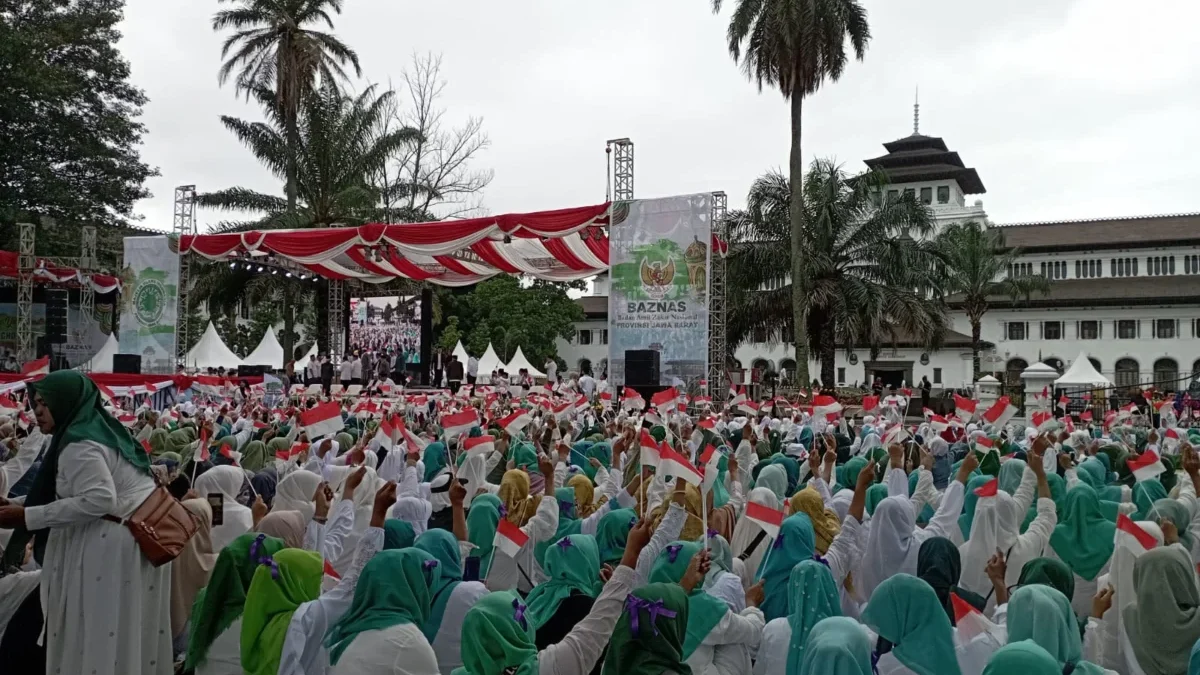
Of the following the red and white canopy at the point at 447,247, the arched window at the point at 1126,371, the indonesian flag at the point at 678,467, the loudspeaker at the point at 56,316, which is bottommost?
the arched window at the point at 1126,371

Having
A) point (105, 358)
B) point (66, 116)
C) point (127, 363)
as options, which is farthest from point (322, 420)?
point (66, 116)

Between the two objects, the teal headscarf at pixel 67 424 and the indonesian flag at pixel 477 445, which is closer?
the teal headscarf at pixel 67 424

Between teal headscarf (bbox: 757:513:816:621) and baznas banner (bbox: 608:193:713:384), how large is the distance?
40.5 feet

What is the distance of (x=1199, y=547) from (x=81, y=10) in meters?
33.9

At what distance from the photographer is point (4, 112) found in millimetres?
28516

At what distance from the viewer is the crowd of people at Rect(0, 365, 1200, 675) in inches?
106

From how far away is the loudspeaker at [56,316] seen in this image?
20.6m

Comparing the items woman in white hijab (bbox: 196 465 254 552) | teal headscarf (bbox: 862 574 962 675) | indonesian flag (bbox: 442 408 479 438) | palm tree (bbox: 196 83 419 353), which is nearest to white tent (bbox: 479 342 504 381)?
palm tree (bbox: 196 83 419 353)

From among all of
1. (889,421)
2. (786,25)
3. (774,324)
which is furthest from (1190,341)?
(889,421)

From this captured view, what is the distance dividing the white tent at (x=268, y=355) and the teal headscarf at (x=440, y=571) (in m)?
23.2

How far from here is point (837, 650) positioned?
2408 mm

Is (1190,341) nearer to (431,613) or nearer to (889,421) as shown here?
(889,421)

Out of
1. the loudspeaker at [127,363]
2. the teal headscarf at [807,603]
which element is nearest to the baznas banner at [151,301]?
the loudspeaker at [127,363]

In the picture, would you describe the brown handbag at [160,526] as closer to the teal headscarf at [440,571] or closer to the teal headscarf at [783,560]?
the teal headscarf at [440,571]
